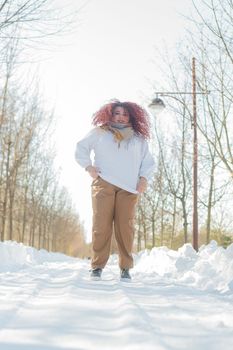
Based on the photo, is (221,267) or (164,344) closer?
(164,344)

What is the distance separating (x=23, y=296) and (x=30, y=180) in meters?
18.7

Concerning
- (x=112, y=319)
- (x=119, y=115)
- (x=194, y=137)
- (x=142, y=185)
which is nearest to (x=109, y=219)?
(x=142, y=185)

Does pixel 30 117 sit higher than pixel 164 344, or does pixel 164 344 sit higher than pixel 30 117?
pixel 30 117

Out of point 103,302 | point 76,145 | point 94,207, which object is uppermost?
point 76,145

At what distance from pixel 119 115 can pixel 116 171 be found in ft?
2.23

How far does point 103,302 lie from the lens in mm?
3215

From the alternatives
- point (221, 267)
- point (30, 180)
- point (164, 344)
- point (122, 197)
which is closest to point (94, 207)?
point (122, 197)

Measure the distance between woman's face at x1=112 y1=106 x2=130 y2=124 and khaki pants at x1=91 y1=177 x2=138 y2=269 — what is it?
732 millimetres

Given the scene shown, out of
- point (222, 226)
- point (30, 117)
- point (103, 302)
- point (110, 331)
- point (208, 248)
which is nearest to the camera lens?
point (110, 331)

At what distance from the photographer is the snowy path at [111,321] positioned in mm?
1966

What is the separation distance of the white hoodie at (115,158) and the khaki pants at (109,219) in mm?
107

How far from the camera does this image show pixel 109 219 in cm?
570

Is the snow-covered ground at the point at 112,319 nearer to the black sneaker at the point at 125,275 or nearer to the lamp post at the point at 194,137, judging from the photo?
the black sneaker at the point at 125,275

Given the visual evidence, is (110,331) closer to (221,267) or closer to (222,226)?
(221,267)
